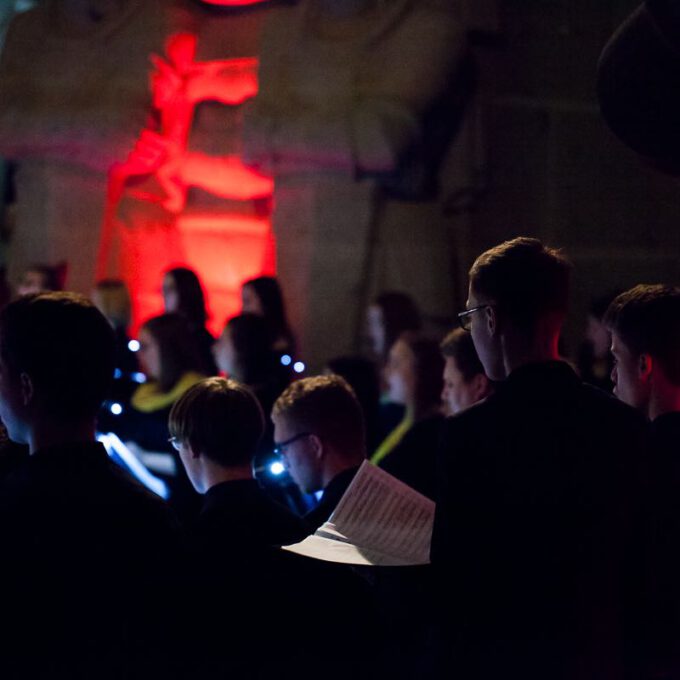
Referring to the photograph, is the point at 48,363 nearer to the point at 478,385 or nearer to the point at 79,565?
the point at 79,565

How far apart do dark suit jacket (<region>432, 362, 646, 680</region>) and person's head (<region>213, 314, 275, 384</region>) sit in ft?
8.75

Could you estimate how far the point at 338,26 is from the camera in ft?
22.8

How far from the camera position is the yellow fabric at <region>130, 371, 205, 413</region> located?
189 inches

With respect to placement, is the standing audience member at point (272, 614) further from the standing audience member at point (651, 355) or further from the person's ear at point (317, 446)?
the standing audience member at point (651, 355)

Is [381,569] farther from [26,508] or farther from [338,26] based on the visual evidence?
[338,26]

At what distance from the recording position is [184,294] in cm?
592

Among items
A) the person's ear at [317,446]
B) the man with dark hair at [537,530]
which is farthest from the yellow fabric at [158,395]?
the man with dark hair at [537,530]

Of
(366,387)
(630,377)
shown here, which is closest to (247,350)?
(366,387)

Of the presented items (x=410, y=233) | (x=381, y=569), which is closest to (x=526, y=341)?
(x=381, y=569)

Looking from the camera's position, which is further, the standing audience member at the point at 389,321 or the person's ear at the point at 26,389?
the standing audience member at the point at 389,321

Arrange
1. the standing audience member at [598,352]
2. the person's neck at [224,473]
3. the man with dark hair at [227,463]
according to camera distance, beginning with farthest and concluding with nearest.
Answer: the standing audience member at [598,352] → the person's neck at [224,473] → the man with dark hair at [227,463]

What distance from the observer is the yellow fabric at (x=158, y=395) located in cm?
480

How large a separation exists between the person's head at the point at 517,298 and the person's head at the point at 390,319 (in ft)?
12.1

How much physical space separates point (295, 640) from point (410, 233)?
4761 millimetres
